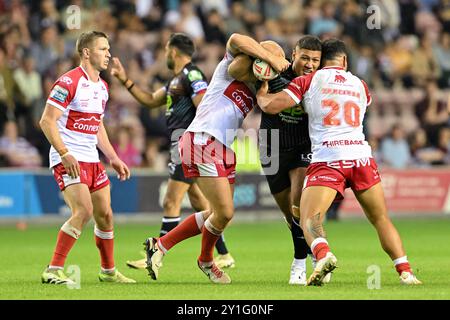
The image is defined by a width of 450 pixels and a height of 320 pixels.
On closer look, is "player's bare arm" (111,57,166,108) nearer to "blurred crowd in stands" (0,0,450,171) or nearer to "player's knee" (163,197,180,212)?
"player's knee" (163,197,180,212)

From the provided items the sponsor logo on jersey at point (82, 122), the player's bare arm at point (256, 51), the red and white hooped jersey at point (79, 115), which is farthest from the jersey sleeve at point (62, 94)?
the player's bare arm at point (256, 51)

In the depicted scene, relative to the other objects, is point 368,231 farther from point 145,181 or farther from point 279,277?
point 279,277

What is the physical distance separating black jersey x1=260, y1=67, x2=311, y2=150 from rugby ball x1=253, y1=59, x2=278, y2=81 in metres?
0.59

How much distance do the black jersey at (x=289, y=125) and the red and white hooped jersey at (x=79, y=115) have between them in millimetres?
1715

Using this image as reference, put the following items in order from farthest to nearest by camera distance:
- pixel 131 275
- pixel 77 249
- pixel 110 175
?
1. pixel 110 175
2. pixel 77 249
3. pixel 131 275

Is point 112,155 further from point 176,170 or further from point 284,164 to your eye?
point 176,170

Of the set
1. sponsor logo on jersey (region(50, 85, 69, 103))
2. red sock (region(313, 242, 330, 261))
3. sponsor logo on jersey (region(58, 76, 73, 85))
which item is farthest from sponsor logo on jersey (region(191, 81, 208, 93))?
red sock (region(313, 242, 330, 261))

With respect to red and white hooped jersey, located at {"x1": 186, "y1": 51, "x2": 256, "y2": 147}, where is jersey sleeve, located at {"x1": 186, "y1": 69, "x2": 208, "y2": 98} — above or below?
above

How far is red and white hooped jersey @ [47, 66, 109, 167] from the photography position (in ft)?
33.9

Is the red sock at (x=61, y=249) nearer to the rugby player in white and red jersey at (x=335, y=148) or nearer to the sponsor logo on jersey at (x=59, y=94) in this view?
the sponsor logo on jersey at (x=59, y=94)

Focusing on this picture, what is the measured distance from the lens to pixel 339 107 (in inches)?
390

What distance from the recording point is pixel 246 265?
1283 centimetres
